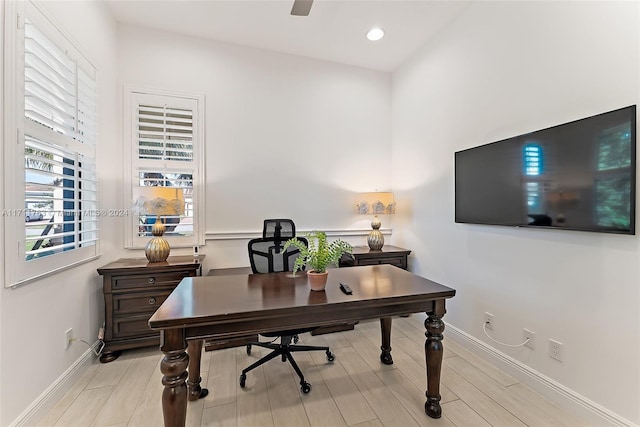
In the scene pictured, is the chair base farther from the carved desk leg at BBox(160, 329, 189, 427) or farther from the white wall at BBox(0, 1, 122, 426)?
the white wall at BBox(0, 1, 122, 426)

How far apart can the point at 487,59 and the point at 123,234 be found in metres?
3.85

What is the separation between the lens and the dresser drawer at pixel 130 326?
96.7 inches

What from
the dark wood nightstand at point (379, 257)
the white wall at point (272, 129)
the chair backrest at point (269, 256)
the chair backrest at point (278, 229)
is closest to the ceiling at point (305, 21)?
the white wall at point (272, 129)

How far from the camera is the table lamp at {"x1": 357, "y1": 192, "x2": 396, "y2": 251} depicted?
3502 millimetres

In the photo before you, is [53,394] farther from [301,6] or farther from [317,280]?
[301,6]

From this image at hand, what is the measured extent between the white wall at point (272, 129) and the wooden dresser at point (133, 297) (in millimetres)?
593

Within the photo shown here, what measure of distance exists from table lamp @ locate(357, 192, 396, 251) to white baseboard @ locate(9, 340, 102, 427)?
295cm

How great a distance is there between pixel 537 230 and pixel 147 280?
3225 mm

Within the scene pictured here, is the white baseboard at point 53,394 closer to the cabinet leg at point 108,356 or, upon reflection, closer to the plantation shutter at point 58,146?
the cabinet leg at point 108,356

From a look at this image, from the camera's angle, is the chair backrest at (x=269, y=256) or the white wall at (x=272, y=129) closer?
the chair backrest at (x=269, y=256)

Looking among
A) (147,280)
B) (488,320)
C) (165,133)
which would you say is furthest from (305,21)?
(488,320)

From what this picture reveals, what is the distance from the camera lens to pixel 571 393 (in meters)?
1.83

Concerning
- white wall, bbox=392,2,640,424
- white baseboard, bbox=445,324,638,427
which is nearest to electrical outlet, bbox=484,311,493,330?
white wall, bbox=392,2,640,424

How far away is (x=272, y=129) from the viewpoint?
340cm
